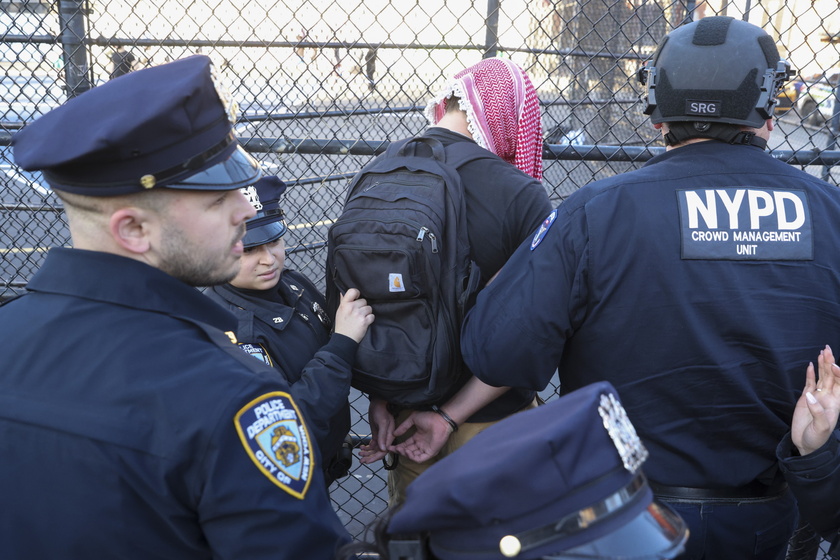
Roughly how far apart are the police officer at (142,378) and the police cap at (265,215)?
2.60 feet

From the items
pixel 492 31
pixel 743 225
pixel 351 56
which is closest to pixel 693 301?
pixel 743 225

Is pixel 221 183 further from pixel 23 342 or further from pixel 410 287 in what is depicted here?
pixel 410 287

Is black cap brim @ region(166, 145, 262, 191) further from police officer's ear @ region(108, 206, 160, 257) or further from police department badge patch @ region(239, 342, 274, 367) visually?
police department badge patch @ region(239, 342, 274, 367)

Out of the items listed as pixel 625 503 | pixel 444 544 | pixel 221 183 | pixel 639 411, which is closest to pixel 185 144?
pixel 221 183

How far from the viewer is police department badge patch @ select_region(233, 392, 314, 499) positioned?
1.15 metres

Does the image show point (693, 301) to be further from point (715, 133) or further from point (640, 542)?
point (640, 542)

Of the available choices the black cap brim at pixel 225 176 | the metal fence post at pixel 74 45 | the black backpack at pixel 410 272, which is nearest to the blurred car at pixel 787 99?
the black backpack at pixel 410 272

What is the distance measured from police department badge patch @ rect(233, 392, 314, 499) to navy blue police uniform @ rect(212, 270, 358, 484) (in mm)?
612

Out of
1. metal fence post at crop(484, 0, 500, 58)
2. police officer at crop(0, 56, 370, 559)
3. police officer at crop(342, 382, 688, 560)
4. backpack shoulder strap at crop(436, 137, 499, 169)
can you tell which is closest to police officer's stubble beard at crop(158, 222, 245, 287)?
police officer at crop(0, 56, 370, 559)

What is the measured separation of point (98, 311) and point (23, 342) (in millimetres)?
132

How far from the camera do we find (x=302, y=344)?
2.12m

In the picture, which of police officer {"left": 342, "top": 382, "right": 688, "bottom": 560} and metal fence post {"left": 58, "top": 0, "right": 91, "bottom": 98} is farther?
metal fence post {"left": 58, "top": 0, "right": 91, "bottom": 98}

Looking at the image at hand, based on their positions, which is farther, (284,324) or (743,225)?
(284,324)

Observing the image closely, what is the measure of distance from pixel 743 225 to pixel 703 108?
0.95ft
